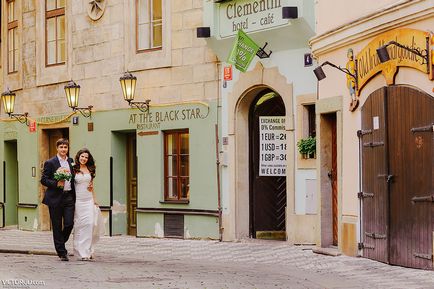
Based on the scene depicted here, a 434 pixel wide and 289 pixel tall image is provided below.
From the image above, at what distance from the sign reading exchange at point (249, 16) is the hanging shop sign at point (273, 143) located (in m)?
1.69

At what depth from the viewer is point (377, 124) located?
14.9m

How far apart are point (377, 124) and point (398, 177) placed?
1.04 m

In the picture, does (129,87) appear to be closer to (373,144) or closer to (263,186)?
(263,186)

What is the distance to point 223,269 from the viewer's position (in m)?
14.3

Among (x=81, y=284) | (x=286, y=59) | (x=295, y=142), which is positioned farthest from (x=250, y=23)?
(x=81, y=284)

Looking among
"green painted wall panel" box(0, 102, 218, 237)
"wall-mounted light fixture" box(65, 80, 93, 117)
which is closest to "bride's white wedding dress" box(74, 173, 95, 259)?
"green painted wall panel" box(0, 102, 218, 237)

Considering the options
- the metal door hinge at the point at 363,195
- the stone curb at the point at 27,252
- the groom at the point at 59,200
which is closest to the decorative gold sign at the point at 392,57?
the metal door hinge at the point at 363,195

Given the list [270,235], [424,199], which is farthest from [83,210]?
[424,199]

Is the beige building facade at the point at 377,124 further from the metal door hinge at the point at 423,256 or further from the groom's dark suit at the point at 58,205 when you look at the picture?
the groom's dark suit at the point at 58,205

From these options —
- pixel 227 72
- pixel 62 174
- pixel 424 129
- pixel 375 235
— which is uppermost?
pixel 227 72

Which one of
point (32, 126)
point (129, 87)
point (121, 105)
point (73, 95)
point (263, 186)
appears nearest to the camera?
point (263, 186)

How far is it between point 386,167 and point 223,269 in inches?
101

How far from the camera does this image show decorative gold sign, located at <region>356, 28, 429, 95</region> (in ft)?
44.2

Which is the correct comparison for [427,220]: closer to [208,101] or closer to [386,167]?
[386,167]
